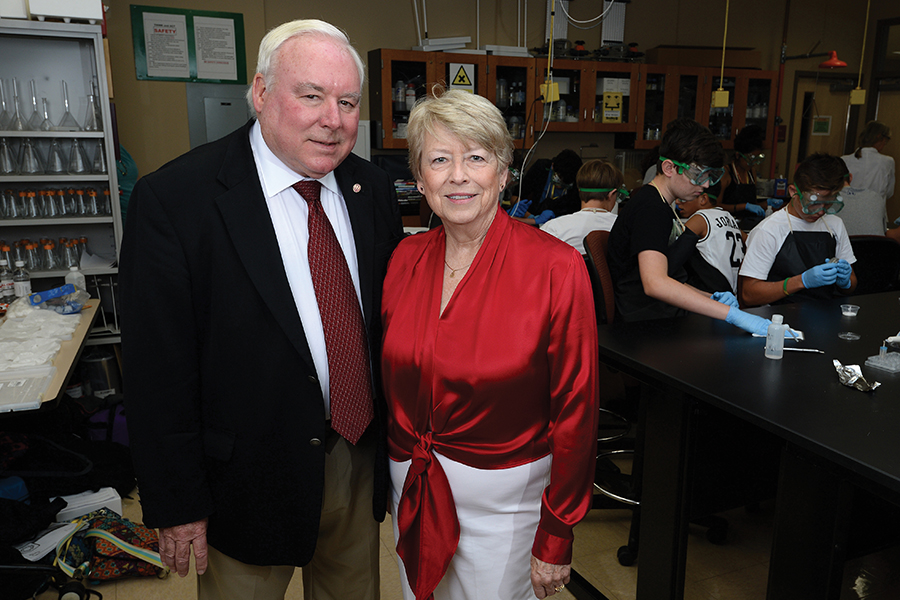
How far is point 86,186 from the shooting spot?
364cm

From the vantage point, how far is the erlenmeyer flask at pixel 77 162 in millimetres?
3568

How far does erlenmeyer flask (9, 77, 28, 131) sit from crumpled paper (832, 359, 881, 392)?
397 cm

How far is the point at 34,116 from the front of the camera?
3.53 m

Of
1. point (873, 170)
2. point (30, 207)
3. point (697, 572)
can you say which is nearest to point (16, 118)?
point (30, 207)

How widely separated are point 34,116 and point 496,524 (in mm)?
3601

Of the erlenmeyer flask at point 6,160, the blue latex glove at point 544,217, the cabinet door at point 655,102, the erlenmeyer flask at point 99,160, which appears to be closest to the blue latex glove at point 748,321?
the blue latex glove at point 544,217

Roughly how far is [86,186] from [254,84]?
2915mm

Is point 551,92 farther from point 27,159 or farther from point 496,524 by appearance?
point 496,524

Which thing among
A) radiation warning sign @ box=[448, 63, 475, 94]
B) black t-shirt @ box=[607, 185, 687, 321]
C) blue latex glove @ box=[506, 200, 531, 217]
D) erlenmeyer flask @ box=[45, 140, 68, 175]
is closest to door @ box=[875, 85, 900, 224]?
blue latex glove @ box=[506, 200, 531, 217]

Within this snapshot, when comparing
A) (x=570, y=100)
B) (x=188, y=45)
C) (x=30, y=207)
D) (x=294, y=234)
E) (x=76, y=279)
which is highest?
(x=188, y=45)

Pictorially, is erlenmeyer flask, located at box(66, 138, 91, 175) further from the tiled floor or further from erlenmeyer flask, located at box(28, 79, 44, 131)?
the tiled floor

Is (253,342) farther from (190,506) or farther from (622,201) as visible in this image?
(622,201)

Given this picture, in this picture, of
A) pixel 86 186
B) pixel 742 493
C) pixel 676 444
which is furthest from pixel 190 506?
pixel 86 186

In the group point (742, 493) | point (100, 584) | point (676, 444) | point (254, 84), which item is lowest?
point (100, 584)
